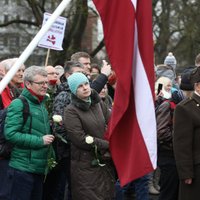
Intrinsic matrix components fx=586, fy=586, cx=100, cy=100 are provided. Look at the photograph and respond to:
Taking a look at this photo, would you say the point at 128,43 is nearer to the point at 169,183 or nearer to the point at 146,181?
the point at 169,183

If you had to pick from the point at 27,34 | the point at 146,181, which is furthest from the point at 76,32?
the point at 146,181

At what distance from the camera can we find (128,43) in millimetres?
4500

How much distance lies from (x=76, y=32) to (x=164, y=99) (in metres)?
17.1

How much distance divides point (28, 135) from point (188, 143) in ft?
4.85

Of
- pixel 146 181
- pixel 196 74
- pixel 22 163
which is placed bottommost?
pixel 146 181

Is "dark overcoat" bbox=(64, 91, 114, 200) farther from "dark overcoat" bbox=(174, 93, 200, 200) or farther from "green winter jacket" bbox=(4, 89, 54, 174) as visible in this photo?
"dark overcoat" bbox=(174, 93, 200, 200)

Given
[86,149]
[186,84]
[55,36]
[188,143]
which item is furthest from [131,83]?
[55,36]

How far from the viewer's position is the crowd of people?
17.8 ft

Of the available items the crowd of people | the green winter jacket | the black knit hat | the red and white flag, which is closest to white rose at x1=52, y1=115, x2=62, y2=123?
the crowd of people

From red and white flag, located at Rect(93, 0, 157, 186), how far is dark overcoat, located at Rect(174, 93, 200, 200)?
0.84m

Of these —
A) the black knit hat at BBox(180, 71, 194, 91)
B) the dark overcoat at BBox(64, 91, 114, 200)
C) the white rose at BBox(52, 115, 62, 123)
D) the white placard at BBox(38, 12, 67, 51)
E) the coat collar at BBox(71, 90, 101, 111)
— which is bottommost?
the dark overcoat at BBox(64, 91, 114, 200)

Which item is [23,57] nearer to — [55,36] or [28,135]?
[28,135]

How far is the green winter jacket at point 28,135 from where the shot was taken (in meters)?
5.30

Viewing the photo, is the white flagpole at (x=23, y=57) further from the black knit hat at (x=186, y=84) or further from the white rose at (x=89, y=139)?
the black knit hat at (x=186, y=84)
